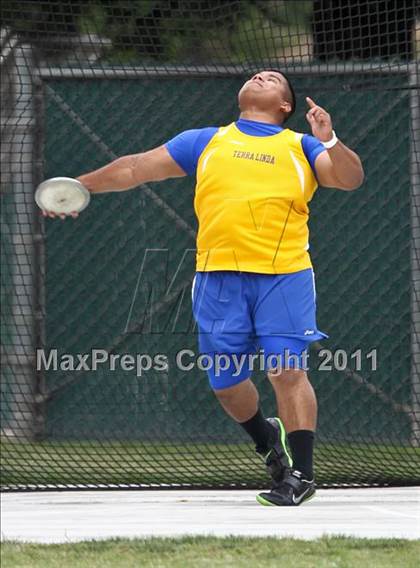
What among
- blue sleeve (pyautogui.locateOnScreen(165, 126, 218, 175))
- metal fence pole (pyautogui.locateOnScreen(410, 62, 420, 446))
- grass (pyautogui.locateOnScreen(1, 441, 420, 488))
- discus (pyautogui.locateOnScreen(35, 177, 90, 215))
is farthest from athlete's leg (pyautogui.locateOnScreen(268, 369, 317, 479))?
metal fence pole (pyautogui.locateOnScreen(410, 62, 420, 446))

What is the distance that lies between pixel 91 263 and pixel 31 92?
1101 mm

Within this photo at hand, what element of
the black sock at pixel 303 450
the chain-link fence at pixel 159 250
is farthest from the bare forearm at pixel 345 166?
the chain-link fence at pixel 159 250

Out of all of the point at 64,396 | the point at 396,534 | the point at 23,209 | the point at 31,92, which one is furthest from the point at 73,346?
the point at 396,534

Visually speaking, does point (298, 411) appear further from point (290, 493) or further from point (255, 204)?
point (255, 204)

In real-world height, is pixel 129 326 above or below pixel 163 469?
above

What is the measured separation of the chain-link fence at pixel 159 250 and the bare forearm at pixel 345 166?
129 inches

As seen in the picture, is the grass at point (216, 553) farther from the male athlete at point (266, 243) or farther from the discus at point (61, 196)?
the discus at point (61, 196)

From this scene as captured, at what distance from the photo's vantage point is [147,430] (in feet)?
27.7

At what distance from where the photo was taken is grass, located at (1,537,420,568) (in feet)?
16.8

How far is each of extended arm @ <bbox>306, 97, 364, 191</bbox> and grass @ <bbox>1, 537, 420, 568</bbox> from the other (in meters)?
1.38

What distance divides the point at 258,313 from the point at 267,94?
79cm

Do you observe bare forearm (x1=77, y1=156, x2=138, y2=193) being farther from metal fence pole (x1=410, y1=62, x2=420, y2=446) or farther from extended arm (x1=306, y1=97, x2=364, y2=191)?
metal fence pole (x1=410, y1=62, x2=420, y2=446)

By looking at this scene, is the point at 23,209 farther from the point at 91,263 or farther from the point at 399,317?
the point at 399,317

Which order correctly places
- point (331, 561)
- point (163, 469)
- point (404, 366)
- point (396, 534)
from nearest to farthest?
point (331, 561) → point (396, 534) → point (163, 469) → point (404, 366)
